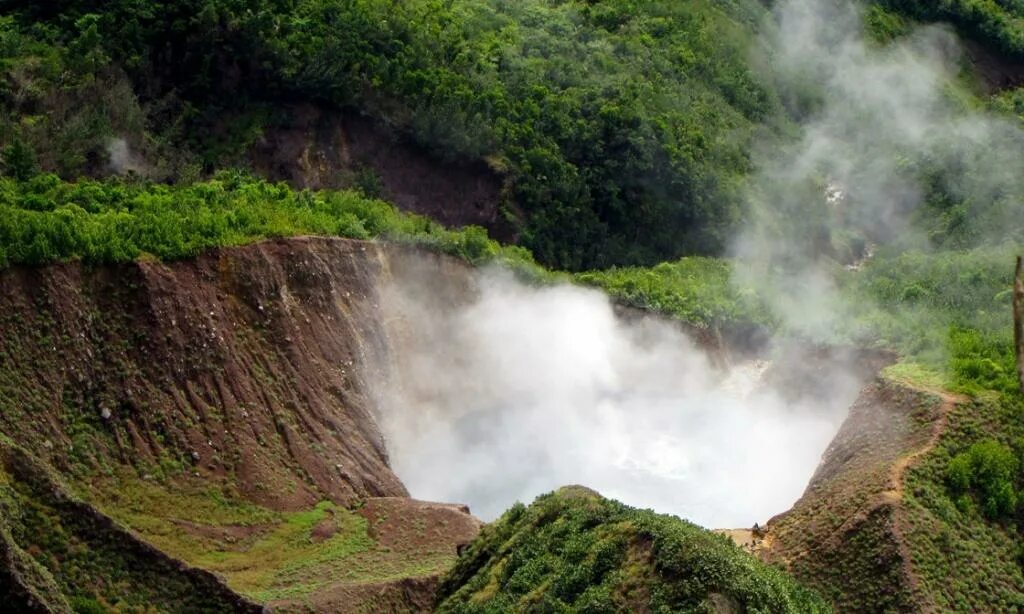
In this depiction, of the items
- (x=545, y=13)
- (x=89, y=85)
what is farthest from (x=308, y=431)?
(x=545, y=13)

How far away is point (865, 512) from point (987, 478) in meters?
3.62

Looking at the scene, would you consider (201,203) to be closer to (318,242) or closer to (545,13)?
(318,242)

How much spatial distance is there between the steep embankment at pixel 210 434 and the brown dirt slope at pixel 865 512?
321 inches

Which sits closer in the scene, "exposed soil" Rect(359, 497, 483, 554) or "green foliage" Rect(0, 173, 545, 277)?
"green foliage" Rect(0, 173, 545, 277)

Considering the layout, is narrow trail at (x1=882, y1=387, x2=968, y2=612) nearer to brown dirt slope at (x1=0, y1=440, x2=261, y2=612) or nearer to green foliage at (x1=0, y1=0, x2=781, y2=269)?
brown dirt slope at (x1=0, y1=440, x2=261, y2=612)

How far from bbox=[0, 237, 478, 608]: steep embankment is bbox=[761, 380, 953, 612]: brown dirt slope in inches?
321

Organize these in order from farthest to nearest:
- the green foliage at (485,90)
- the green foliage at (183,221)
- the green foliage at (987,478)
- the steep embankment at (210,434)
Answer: the green foliage at (485,90) → the green foliage at (987,478) → the green foliage at (183,221) → the steep embankment at (210,434)

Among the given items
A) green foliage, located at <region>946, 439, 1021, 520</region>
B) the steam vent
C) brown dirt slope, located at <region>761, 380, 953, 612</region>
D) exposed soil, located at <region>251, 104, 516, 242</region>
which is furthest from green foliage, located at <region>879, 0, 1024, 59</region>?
green foliage, located at <region>946, 439, 1021, 520</region>

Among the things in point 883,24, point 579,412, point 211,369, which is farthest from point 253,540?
point 883,24

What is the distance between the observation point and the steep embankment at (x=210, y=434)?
1930 inches

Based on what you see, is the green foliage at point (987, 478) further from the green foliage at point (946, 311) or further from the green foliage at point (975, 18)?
the green foliage at point (975, 18)

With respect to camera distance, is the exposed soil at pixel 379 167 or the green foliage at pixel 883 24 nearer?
the exposed soil at pixel 379 167

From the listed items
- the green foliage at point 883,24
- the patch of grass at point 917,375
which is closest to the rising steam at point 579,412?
the patch of grass at point 917,375

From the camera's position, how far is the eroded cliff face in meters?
51.7
